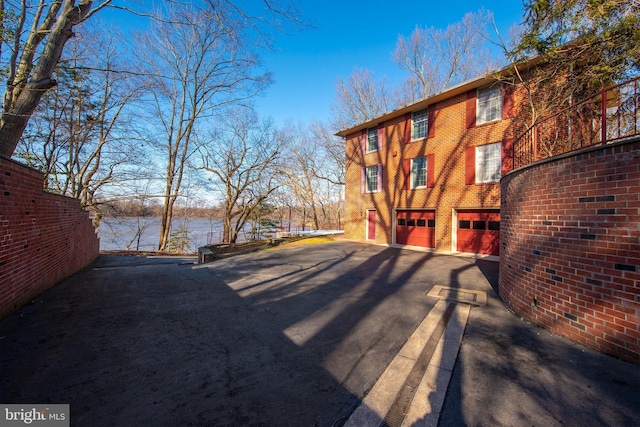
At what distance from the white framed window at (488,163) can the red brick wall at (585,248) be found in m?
6.57

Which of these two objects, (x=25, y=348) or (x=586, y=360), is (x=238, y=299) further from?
(x=586, y=360)

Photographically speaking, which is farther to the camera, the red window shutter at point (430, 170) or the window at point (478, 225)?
the red window shutter at point (430, 170)

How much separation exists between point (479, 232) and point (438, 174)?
3.07 m

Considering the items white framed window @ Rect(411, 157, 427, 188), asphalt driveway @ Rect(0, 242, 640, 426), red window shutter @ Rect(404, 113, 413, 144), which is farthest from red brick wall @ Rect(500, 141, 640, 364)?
red window shutter @ Rect(404, 113, 413, 144)

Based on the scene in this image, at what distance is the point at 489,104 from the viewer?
10.1 m

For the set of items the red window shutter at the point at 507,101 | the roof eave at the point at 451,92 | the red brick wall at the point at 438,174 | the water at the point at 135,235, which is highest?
the roof eave at the point at 451,92

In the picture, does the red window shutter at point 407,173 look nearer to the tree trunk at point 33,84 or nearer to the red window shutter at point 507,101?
the red window shutter at point 507,101

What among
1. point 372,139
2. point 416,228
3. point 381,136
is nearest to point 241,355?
point 416,228

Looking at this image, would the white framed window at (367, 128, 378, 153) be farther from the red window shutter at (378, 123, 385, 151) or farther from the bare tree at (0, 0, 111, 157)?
the bare tree at (0, 0, 111, 157)

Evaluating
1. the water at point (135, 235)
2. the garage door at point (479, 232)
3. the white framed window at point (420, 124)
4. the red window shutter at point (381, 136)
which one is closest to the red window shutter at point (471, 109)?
the white framed window at point (420, 124)

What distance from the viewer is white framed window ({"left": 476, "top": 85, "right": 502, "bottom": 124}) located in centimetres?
988

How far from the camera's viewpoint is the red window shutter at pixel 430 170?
11.7m

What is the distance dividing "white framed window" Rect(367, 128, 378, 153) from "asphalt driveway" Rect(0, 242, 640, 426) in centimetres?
1069

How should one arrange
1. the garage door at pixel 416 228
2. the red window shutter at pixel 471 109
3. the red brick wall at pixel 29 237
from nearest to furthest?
the red brick wall at pixel 29 237 → the red window shutter at pixel 471 109 → the garage door at pixel 416 228
